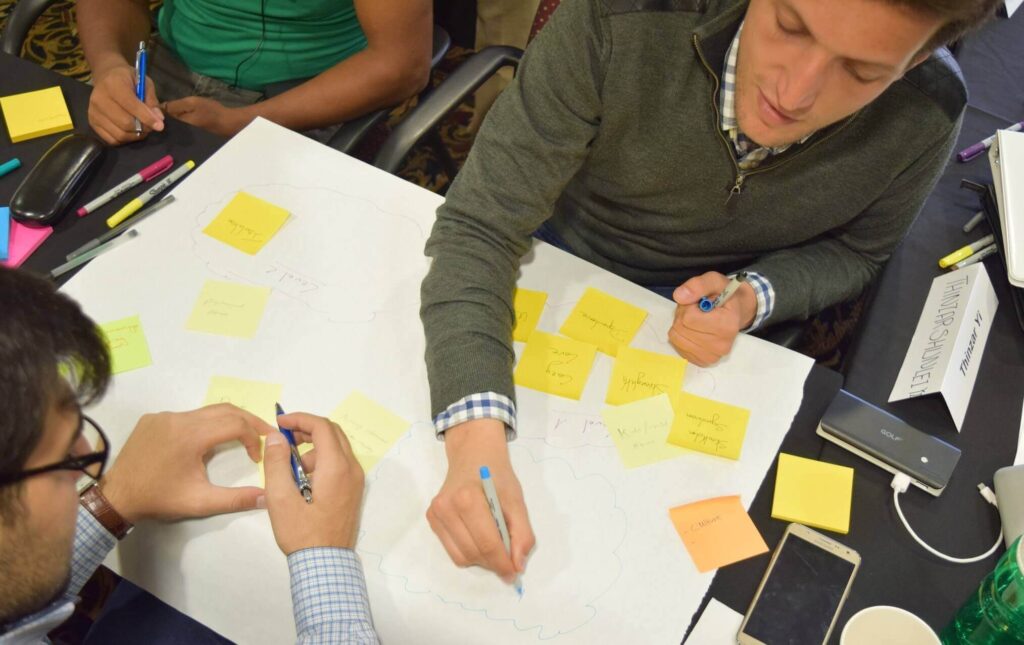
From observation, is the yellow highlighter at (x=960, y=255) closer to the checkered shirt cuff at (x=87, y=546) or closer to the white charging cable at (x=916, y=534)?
the white charging cable at (x=916, y=534)

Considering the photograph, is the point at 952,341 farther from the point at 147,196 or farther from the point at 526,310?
the point at 147,196

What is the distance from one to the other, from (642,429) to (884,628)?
317 mm

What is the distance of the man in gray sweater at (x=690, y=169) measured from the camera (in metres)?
0.78

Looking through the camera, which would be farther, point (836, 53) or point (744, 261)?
point (744, 261)

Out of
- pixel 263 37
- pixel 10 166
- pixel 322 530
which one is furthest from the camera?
pixel 263 37

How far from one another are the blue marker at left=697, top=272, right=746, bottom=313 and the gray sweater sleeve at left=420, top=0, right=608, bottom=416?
240 mm

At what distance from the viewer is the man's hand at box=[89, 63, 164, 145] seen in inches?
44.0

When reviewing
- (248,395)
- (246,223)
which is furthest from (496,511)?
(246,223)

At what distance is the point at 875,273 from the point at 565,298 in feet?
1.60

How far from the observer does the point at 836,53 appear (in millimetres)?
727

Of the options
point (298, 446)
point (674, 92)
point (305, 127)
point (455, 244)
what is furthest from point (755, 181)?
point (305, 127)

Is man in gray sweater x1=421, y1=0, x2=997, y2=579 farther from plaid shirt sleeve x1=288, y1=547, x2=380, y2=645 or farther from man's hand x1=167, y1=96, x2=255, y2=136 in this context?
man's hand x1=167, y1=96, x2=255, y2=136

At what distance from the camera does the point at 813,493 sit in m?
0.86

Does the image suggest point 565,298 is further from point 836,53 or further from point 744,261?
point 836,53
